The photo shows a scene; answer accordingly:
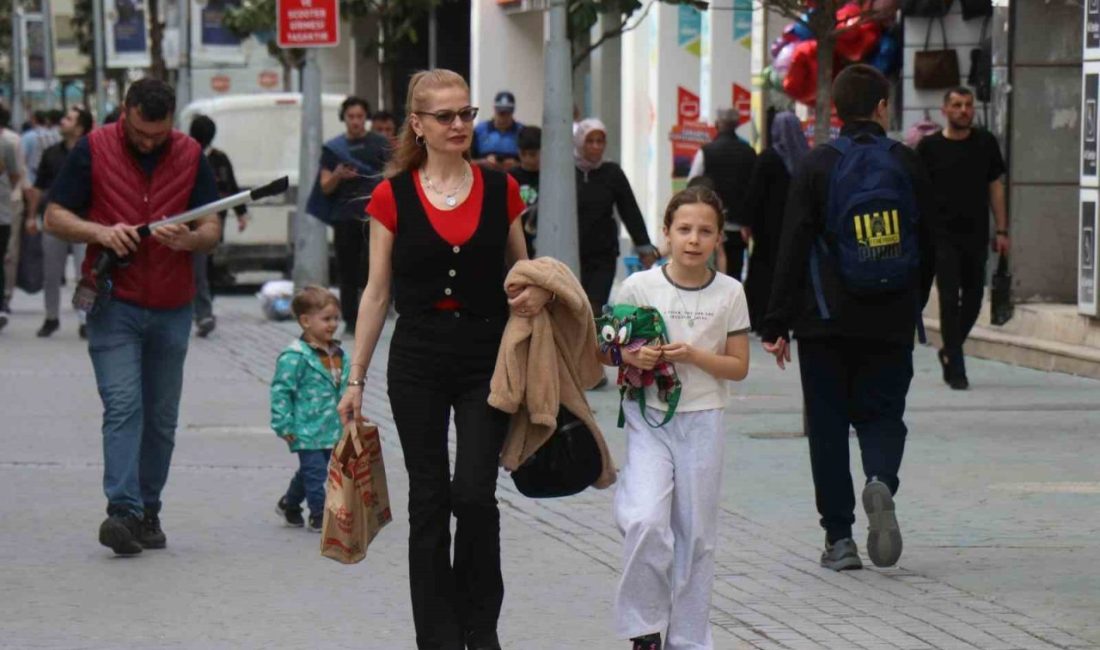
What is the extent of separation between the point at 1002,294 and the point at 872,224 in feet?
25.5

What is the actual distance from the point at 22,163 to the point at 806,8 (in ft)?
33.5

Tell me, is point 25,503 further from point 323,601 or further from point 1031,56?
point 1031,56

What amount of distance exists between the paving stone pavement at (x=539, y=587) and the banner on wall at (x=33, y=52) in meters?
44.1

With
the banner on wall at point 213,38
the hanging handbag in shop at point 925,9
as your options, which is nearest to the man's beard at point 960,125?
the hanging handbag in shop at point 925,9

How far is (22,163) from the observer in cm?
2078

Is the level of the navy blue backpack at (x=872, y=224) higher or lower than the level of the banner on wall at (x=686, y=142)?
higher

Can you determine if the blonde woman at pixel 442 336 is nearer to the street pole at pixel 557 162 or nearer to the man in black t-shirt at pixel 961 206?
the street pole at pixel 557 162

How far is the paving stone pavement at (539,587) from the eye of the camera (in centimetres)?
708

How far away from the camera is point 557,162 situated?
44.4 ft

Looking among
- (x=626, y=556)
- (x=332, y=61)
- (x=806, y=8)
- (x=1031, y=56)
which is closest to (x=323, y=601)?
(x=626, y=556)

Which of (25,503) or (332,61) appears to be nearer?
(25,503)

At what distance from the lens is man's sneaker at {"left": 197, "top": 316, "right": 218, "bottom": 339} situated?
19000mm

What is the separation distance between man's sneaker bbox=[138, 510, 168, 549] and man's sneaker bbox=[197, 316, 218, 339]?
10.2 meters

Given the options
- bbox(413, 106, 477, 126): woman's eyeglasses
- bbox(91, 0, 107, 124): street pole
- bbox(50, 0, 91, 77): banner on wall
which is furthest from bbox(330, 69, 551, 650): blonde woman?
bbox(50, 0, 91, 77): banner on wall
